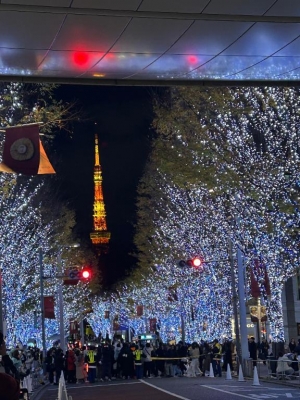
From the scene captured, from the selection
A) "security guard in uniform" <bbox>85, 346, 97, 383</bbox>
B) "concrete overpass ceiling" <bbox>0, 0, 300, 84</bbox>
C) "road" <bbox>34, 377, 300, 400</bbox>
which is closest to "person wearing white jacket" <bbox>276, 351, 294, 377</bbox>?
"road" <bbox>34, 377, 300, 400</bbox>

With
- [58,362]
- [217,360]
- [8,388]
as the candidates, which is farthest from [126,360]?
[8,388]

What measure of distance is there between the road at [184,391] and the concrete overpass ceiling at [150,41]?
10.8 m

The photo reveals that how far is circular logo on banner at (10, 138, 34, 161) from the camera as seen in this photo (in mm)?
15820

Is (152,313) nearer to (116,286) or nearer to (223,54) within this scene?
(116,286)

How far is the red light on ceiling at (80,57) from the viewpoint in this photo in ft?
37.0

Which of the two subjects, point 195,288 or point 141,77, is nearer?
point 141,77

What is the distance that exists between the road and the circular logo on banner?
8915 mm

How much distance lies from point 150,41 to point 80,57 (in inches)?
39.5

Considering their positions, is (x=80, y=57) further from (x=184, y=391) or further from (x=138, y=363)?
(x=138, y=363)

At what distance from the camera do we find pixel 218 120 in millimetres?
A: 31938

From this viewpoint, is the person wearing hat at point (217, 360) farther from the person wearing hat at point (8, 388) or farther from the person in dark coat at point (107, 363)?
the person wearing hat at point (8, 388)

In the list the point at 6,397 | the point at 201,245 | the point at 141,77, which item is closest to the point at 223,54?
the point at 141,77

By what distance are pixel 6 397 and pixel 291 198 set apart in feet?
84.8

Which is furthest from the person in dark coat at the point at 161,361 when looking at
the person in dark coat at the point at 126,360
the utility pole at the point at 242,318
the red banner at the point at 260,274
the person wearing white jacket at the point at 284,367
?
the person wearing white jacket at the point at 284,367
